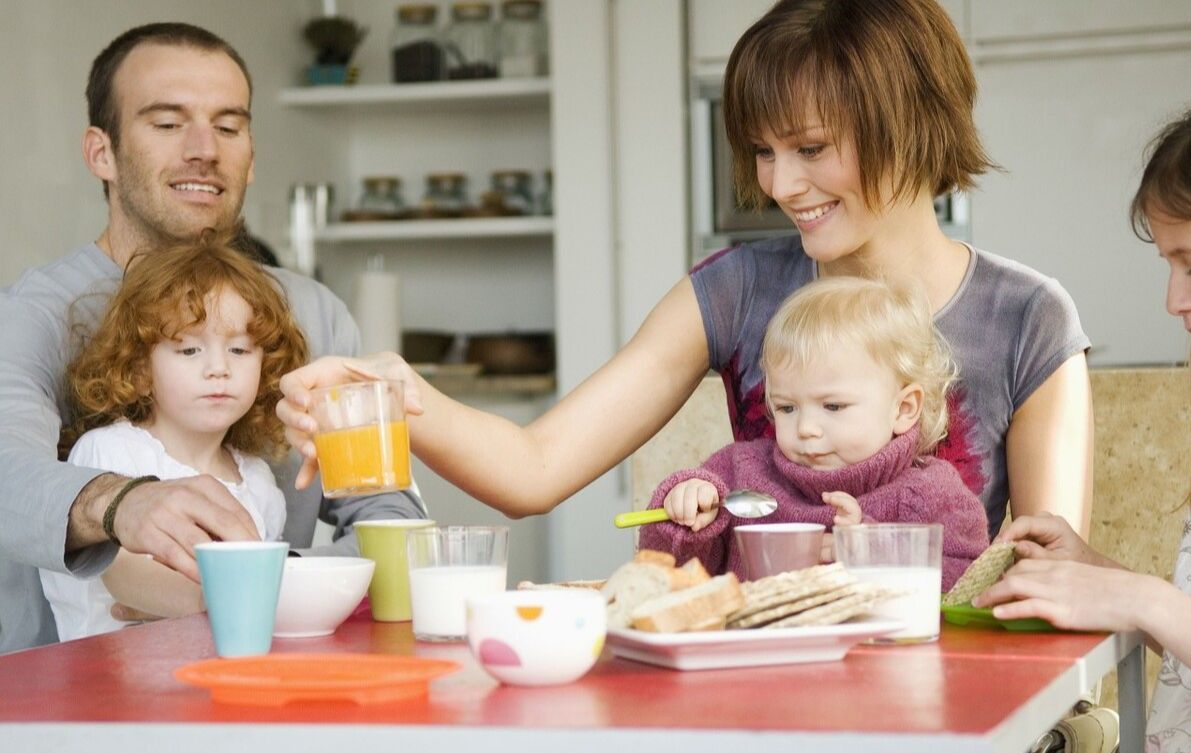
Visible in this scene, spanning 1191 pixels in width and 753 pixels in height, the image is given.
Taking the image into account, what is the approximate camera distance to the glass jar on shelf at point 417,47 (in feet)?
17.0

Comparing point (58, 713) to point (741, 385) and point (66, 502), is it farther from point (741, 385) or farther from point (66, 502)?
point (741, 385)

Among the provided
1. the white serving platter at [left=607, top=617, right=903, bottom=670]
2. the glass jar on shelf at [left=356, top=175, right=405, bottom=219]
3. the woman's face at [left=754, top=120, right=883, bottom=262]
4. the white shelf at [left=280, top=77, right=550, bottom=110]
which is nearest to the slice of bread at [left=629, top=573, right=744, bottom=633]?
the white serving platter at [left=607, top=617, right=903, bottom=670]

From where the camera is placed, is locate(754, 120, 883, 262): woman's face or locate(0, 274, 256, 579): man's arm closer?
locate(0, 274, 256, 579): man's arm

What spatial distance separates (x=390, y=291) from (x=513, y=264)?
69 cm

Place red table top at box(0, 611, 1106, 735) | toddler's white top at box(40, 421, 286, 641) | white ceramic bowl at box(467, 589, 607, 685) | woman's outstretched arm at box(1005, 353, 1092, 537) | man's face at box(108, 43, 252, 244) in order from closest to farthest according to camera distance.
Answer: red table top at box(0, 611, 1106, 735) < white ceramic bowl at box(467, 589, 607, 685) < woman's outstretched arm at box(1005, 353, 1092, 537) < toddler's white top at box(40, 421, 286, 641) < man's face at box(108, 43, 252, 244)

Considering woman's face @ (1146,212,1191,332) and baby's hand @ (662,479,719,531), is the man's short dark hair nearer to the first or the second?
baby's hand @ (662,479,719,531)

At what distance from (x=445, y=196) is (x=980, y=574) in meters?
4.07

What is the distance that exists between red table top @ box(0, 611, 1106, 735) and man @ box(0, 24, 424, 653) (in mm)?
438

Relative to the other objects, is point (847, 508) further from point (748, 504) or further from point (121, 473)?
point (121, 473)

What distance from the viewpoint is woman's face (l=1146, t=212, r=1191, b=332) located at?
1424mm

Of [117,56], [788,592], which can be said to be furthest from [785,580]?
[117,56]

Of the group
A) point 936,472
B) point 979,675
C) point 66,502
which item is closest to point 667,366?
point 936,472

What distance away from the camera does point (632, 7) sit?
4.68 m

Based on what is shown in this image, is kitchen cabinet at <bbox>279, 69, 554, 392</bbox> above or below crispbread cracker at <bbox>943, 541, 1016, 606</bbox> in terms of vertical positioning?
above
